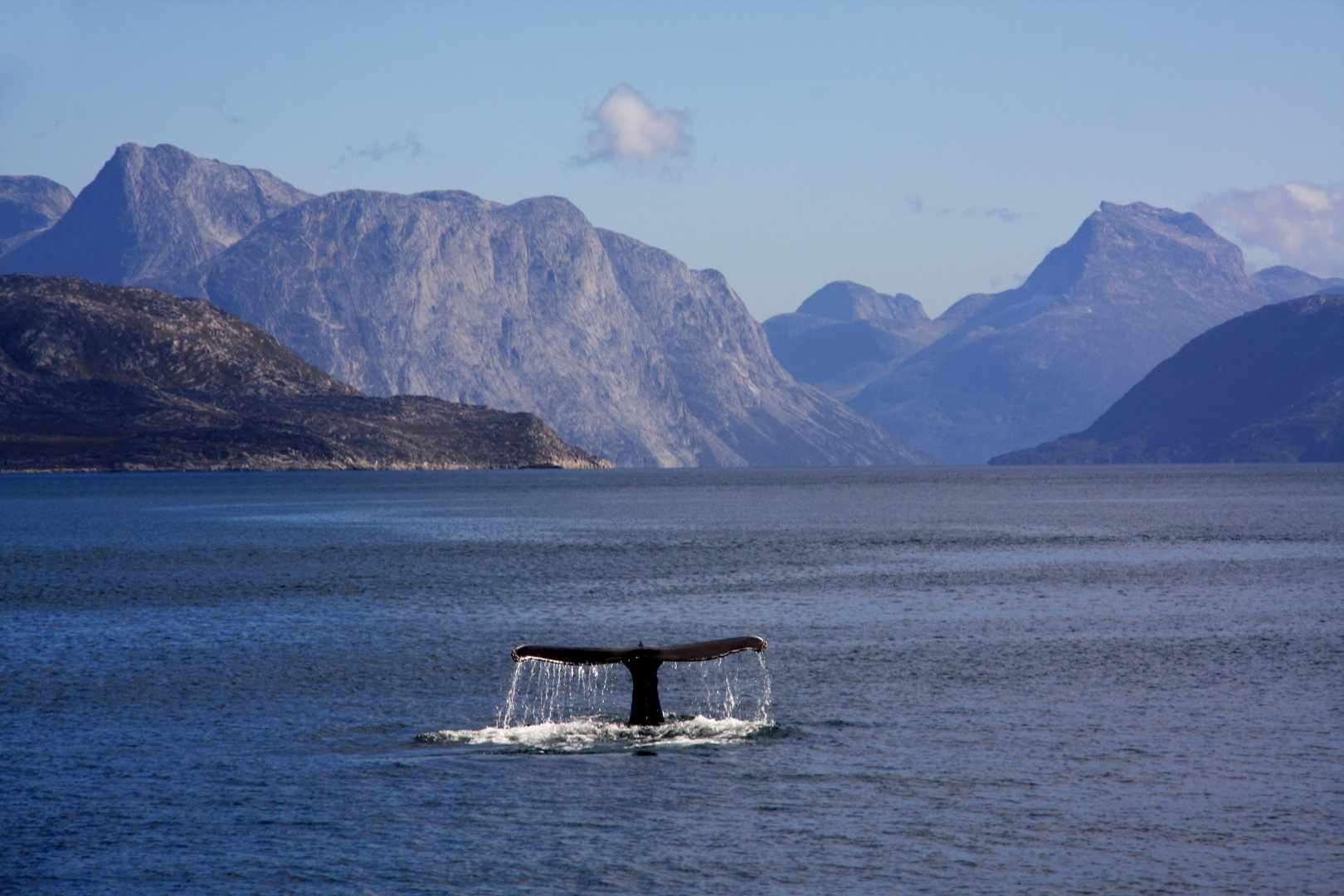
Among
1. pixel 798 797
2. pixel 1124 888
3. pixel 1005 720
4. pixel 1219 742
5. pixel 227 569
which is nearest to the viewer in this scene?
pixel 1124 888

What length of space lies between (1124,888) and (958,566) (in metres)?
82.7

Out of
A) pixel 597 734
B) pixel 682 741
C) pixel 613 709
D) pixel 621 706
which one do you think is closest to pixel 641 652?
pixel 682 741

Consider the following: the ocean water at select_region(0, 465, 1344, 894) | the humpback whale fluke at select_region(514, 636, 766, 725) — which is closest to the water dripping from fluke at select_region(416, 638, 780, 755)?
the humpback whale fluke at select_region(514, 636, 766, 725)

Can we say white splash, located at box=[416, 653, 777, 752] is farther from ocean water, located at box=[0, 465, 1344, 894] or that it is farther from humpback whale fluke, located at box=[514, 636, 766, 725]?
humpback whale fluke, located at box=[514, 636, 766, 725]

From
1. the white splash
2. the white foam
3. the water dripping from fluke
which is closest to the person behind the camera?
the water dripping from fluke

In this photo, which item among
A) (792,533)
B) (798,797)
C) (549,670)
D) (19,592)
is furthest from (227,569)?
(798,797)

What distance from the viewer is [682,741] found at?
40344 millimetres

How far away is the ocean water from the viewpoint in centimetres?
2772

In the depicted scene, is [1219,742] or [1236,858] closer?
[1236,858]

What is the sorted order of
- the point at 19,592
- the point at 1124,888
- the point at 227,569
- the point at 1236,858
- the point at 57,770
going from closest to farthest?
1. the point at 1124,888
2. the point at 1236,858
3. the point at 57,770
4. the point at 19,592
5. the point at 227,569

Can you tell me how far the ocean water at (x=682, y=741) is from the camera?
90.9 feet

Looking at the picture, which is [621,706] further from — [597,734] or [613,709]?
[597,734]

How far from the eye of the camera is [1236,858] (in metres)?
27.6

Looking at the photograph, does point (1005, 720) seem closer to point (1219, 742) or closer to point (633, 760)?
point (1219, 742)
